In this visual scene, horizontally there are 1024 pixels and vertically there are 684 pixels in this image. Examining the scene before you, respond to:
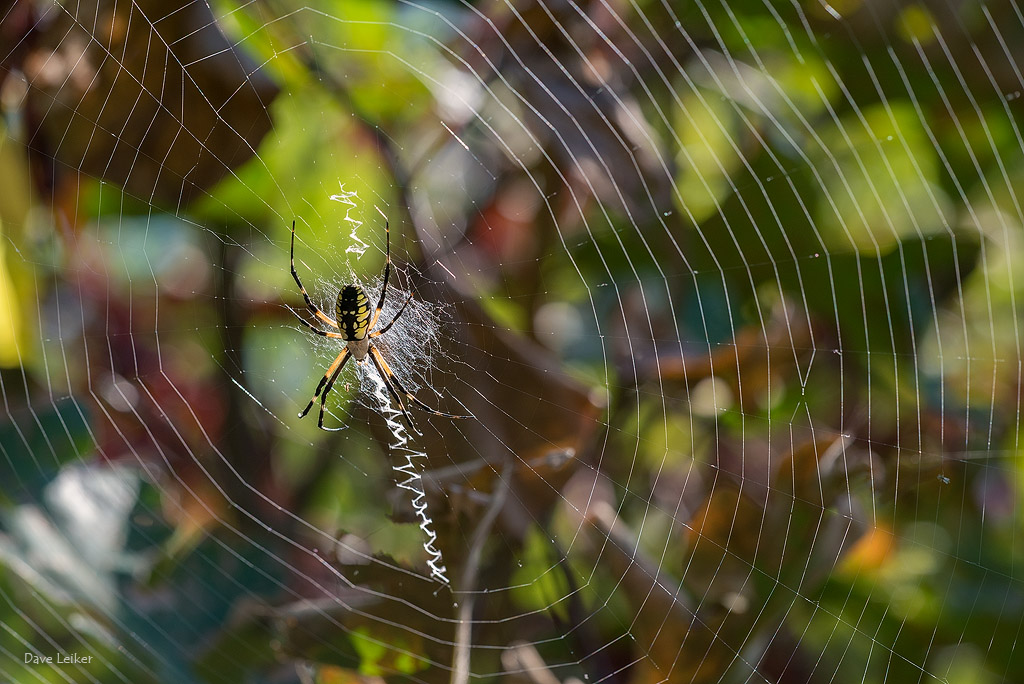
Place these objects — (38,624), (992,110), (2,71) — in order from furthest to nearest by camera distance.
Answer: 1. (38,624)
2. (2,71)
3. (992,110)

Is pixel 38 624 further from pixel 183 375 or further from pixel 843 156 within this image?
pixel 843 156

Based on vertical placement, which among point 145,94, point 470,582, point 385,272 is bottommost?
point 470,582

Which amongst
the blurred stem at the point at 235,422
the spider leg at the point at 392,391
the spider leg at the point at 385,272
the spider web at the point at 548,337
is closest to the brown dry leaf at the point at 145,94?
the spider web at the point at 548,337

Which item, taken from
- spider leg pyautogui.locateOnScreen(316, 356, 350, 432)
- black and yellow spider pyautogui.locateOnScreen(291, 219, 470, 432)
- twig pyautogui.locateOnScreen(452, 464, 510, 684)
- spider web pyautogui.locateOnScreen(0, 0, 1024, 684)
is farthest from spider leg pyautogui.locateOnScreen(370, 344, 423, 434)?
twig pyautogui.locateOnScreen(452, 464, 510, 684)

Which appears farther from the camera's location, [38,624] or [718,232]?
[38,624]

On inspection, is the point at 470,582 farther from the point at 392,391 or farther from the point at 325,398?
the point at 392,391

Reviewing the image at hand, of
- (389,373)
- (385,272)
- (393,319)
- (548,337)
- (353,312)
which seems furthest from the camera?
(389,373)

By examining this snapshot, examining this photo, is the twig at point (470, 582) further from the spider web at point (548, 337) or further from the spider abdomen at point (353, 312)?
the spider abdomen at point (353, 312)

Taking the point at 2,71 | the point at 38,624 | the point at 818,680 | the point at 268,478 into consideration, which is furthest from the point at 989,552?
the point at 2,71

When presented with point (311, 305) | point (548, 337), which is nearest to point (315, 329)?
point (311, 305)
